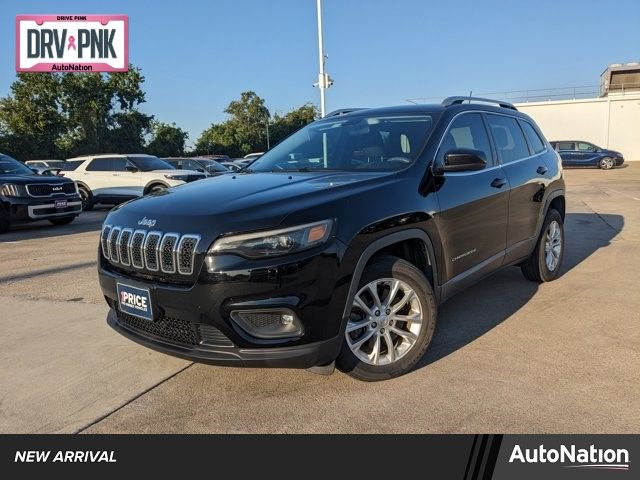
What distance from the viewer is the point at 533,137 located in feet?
17.7

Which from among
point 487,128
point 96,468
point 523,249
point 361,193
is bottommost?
point 96,468

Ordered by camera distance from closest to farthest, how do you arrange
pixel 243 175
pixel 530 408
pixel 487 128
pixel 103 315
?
pixel 530 408 < pixel 243 175 < pixel 487 128 < pixel 103 315

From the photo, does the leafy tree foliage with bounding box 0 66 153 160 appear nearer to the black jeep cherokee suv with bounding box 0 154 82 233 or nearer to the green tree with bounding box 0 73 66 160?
the green tree with bounding box 0 73 66 160

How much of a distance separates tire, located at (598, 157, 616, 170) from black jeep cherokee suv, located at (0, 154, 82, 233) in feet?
83.7

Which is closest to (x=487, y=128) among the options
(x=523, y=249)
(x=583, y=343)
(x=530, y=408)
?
(x=523, y=249)

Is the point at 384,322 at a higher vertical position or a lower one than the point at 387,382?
higher

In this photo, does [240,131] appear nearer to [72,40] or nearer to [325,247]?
[72,40]

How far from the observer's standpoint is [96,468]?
249 cm

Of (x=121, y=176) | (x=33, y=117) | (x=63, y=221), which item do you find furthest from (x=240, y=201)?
(x=33, y=117)

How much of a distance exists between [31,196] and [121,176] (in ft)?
13.4

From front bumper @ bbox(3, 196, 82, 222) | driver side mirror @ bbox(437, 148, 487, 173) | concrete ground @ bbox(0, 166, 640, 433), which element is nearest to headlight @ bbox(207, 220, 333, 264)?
concrete ground @ bbox(0, 166, 640, 433)

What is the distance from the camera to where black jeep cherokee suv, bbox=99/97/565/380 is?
271cm

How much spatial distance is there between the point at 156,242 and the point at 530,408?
7.52ft

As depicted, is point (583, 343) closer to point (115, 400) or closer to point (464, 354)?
point (464, 354)
